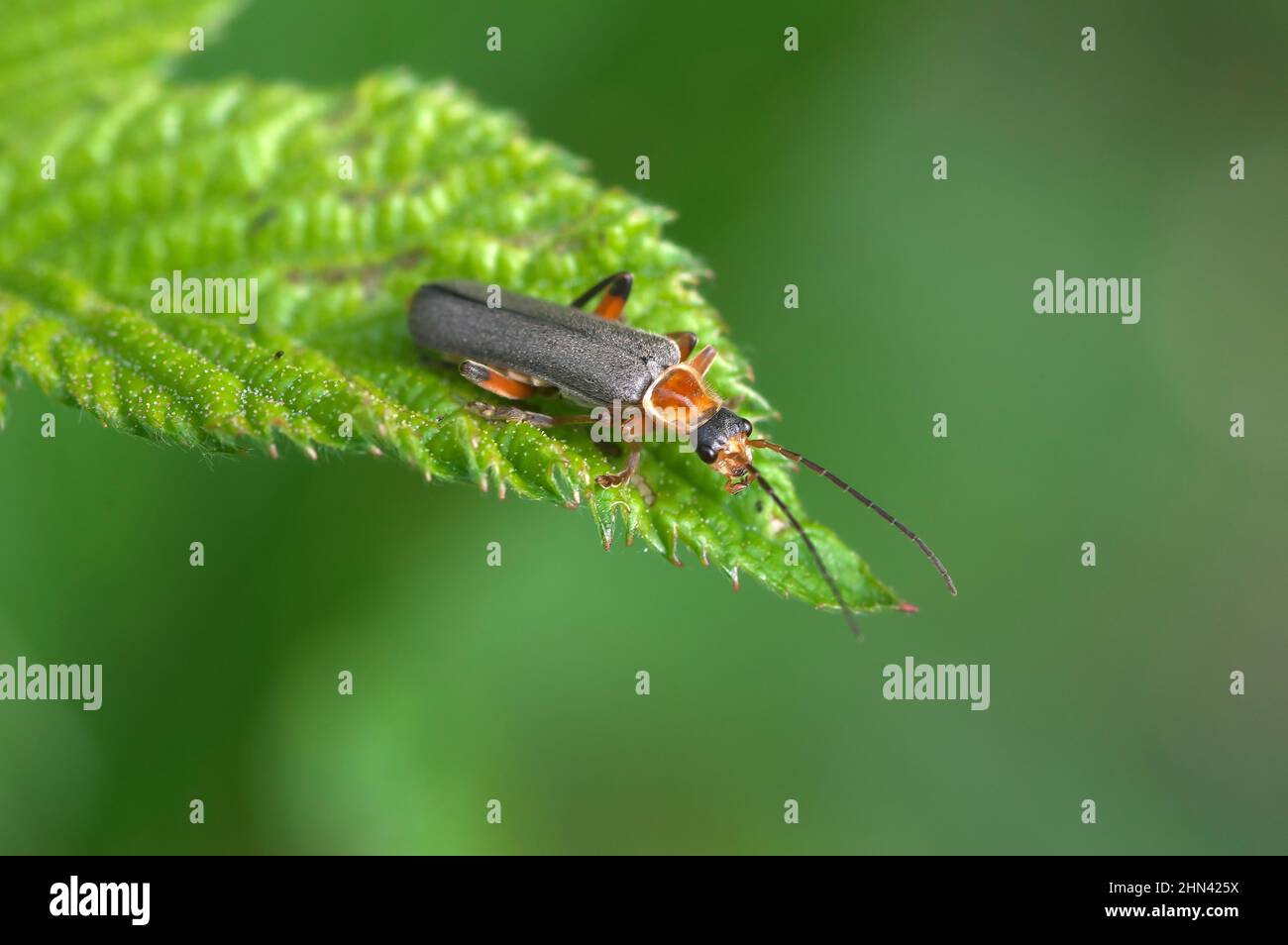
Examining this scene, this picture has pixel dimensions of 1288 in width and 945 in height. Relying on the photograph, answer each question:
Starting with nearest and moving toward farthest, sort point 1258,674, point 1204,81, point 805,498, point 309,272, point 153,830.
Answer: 1. point 309,272
2. point 153,830
3. point 805,498
4. point 1258,674
5. point 1204,81

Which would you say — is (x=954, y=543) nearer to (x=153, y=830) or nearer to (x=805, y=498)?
(x=805, y=498)

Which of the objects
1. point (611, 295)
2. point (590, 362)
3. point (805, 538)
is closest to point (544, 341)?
point (590, 362)

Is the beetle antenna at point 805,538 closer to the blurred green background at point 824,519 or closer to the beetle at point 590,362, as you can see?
the beetle at point 590,362

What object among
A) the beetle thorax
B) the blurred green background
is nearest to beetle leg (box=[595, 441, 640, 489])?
the beetle thorax

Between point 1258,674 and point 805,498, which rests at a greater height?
point 805,498

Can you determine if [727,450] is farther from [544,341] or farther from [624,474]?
[544,341]

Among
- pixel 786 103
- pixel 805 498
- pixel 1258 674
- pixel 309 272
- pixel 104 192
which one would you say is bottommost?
pixel 1258 674

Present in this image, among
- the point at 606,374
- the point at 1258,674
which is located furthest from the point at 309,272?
the point at 1258,674

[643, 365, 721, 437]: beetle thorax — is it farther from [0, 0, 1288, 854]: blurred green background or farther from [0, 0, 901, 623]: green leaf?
[0, 0, 1288, 854]: blurred green background
